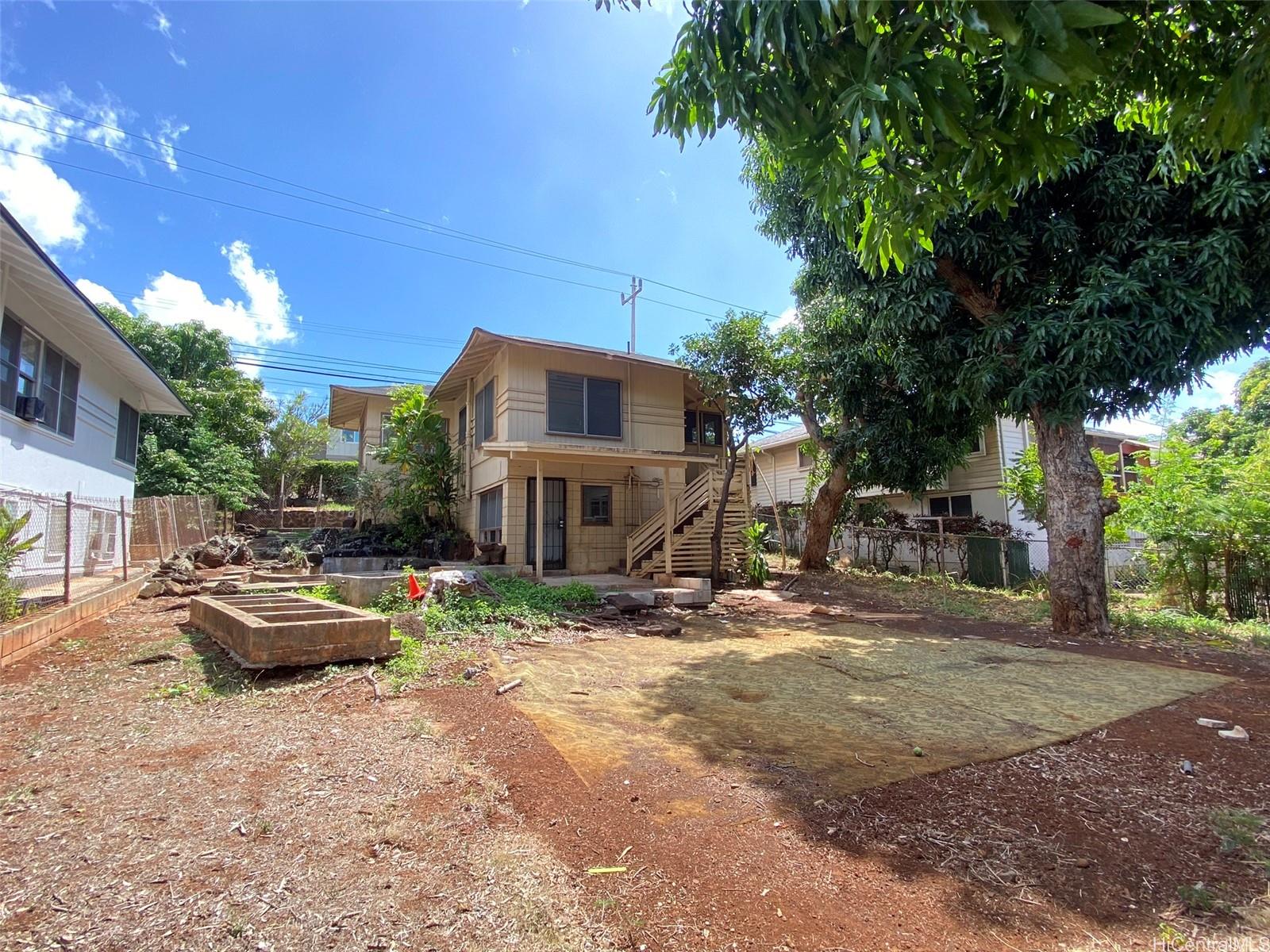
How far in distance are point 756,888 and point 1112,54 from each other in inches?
156

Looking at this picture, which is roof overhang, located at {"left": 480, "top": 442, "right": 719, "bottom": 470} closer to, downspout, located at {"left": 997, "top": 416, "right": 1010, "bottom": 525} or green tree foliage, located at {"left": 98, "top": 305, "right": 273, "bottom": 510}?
downspout, located at {"left": 997, "top": 416, "right": 1010, "bottom": 525}

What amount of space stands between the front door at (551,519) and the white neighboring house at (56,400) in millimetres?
7355

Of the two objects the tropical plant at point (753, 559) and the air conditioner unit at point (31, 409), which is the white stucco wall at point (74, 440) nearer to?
the air conditioner unit at point (31, 409)

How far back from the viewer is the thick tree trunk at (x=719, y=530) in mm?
13320

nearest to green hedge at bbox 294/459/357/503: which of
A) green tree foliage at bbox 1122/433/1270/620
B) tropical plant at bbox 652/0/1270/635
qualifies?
tropical plant at bbox 652/0/1270/635

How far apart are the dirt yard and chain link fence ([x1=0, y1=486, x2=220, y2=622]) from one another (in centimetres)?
217

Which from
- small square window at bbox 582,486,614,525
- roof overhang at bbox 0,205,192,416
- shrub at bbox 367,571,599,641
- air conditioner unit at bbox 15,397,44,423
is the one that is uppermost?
roof overhang at bbox 0,205,192,416

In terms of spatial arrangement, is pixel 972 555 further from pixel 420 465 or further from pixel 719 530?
pixel 420 465

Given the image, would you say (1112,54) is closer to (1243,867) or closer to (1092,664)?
(1243,867)

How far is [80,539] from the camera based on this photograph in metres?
8.50

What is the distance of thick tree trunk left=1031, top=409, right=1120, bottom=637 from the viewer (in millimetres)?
8469

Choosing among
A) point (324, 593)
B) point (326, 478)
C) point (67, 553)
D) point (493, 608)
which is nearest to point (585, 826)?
point (493, 608)

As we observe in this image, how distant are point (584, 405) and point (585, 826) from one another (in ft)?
38.1

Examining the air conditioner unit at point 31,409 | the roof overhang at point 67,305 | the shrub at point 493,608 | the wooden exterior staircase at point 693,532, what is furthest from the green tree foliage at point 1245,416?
the air conditioner unit at point 31,409
